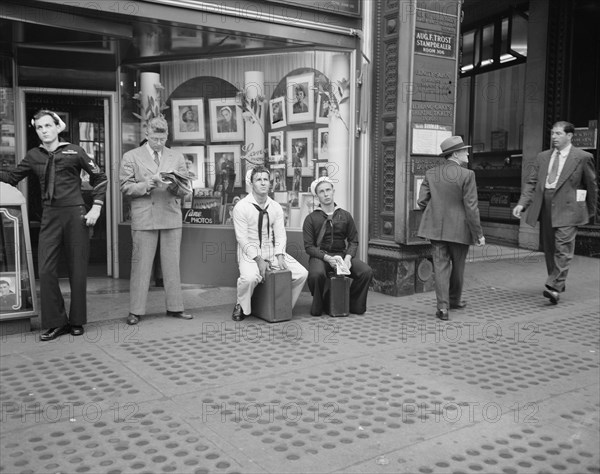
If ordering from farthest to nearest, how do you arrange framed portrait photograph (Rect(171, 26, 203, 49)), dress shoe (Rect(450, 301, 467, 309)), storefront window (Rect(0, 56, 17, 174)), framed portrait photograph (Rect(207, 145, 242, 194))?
framed portrait photograph (Rect(207, 145, 242, 194)), storefront window (Rect(0, 56, 17, 174)), dress shoe (Rect(450, 301, 467, 309)), framed portrait photograph (Rect(171, 26, 203, 49))

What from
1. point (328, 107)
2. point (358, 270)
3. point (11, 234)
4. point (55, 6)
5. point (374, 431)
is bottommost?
point (374, 431)

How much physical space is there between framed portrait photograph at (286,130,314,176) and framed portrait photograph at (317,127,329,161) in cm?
9

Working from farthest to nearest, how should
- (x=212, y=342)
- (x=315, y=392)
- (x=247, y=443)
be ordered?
(x=212, y=342) → (x=315, y=392) → (x=247, y=443)

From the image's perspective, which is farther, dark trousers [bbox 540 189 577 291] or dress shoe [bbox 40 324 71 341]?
dark trousers [bbox 540 189 577 291]

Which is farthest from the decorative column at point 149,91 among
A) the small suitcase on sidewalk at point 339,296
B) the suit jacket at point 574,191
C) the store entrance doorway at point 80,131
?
the suit jacket at point 574,191

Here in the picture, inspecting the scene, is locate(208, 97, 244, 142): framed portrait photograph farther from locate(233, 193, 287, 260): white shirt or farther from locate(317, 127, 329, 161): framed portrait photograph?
locate(233, 193, 287, 260): white shirt

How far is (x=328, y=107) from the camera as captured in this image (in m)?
7.27

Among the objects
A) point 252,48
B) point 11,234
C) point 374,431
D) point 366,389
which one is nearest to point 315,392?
point 366,389

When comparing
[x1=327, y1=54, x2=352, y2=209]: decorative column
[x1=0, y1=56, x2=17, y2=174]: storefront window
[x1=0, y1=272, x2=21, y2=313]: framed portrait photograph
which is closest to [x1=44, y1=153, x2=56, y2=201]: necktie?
[x1=0, y1=272, x2=21, y2=313]: framed portrait photograph

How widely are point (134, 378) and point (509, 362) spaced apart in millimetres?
2712

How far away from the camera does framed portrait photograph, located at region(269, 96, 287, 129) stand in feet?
24.4

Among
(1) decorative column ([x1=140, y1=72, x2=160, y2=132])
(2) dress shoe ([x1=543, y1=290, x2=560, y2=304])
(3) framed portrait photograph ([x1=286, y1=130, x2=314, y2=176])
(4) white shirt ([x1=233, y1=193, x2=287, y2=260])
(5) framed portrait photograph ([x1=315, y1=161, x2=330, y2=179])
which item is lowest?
(2) dress shoe ([x1=543, y1=290, x2=560, y2=304])

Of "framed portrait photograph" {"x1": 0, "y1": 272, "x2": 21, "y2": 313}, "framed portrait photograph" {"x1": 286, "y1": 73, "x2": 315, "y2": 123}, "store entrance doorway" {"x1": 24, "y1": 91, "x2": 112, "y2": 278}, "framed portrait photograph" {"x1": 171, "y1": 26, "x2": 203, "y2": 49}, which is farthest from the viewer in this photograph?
"store entrance doorway" {"x1": 24, "y1": 91, "x2": 112, "y2": 278}

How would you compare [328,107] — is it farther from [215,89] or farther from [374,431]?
[374,431]
